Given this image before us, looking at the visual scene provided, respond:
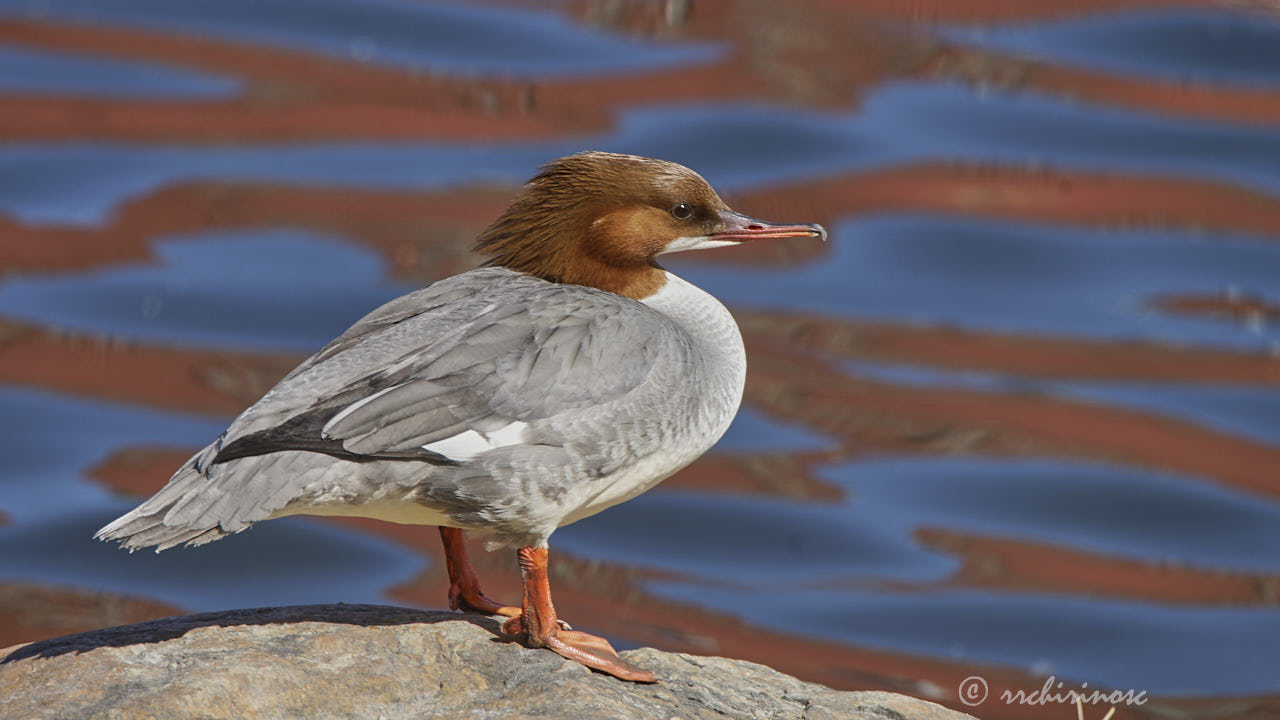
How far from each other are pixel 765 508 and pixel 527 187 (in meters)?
5.11

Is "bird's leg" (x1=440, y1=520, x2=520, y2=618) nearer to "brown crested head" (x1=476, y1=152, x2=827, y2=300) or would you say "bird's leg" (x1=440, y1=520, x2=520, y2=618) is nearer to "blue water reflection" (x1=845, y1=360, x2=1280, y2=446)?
"brown crested head" (x1=476, y1=152, x2=827, y2=300)

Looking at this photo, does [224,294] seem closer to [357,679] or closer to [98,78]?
[98,78]

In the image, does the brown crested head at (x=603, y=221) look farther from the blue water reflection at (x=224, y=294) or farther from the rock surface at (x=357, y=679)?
the blue water reflection at (x=224, y=294)

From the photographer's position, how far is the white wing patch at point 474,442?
4.23 m

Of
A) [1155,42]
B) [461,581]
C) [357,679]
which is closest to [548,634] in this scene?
[357,679]

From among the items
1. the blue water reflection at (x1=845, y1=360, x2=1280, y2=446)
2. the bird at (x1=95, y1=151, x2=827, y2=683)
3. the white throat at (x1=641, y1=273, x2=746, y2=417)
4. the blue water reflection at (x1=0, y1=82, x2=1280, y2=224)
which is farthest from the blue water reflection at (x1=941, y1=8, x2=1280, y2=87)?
the bird at (x1=95, y1=151, x2=827, y2=683)

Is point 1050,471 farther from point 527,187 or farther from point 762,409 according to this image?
point 527,187

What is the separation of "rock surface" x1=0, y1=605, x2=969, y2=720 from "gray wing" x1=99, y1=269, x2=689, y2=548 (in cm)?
36

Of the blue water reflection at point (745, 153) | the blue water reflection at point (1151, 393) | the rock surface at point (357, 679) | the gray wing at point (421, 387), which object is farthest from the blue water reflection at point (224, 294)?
the rock surface at point (357, 679)

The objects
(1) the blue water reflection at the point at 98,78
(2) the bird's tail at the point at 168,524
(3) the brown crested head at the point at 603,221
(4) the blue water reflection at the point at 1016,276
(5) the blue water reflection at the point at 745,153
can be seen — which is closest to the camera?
(2) the bird's tail at the point at 168,524

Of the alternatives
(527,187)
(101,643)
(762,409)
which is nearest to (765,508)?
(762,409)

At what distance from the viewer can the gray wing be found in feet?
13.0

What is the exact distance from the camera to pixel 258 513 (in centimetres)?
396

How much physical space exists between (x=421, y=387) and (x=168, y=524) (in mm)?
729
